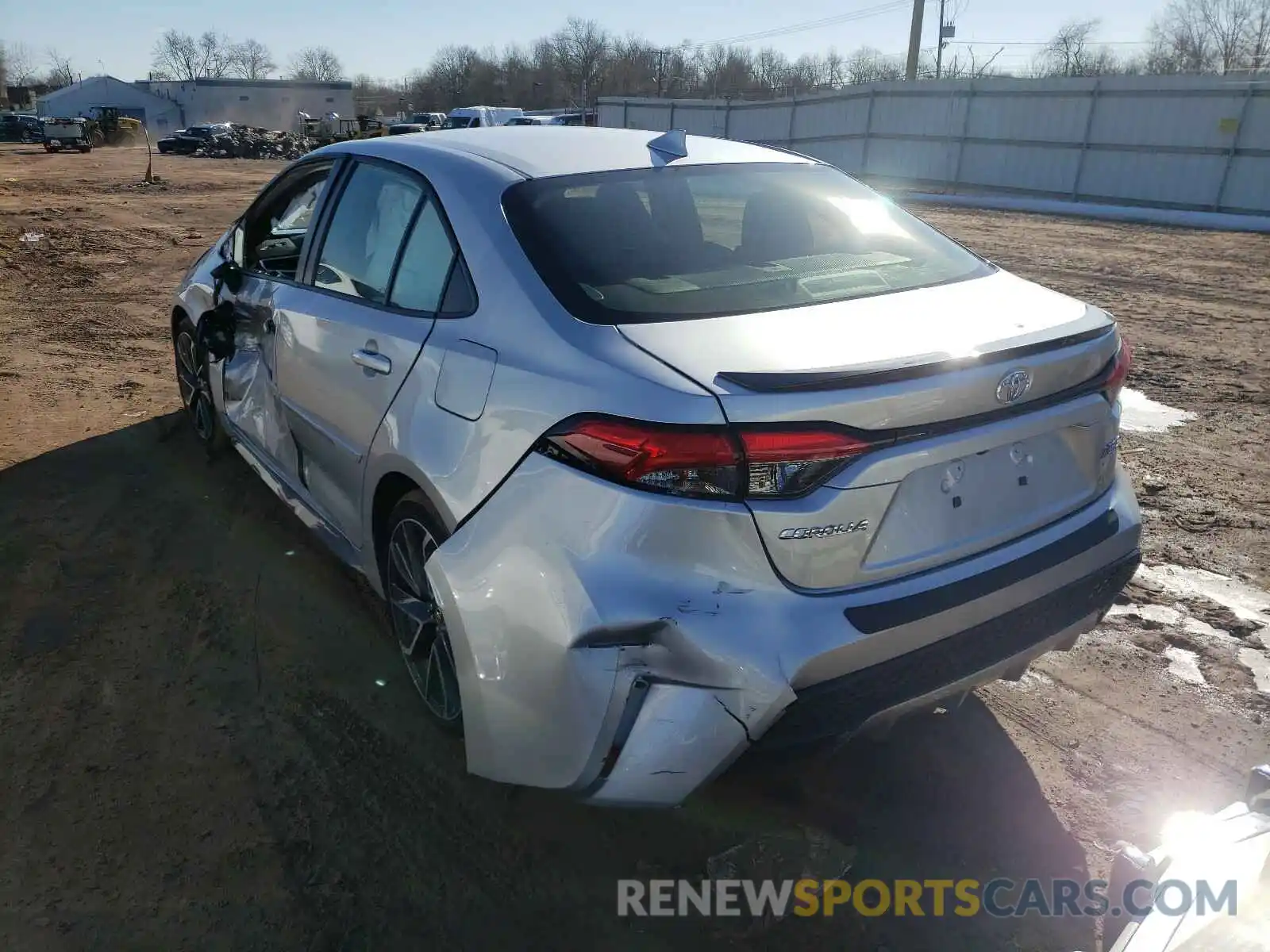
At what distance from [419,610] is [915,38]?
1490 inches

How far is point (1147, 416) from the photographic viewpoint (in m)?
5.80

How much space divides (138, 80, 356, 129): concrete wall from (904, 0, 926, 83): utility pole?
5690cm

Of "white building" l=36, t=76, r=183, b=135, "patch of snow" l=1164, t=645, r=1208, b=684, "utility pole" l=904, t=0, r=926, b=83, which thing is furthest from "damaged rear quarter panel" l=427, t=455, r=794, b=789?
"white building" l=36, t=76, r=183, b=135

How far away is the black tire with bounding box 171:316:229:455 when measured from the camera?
15.9 feet

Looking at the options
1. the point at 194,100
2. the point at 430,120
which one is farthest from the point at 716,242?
the point at 194,100

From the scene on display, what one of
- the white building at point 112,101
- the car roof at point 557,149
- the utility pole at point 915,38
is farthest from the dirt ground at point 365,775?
the white building at point 112,101

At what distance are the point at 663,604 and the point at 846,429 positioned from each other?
1.72 ft

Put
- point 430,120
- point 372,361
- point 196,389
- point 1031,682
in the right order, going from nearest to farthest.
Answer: point 372,361 < point 1031,682 < point 196,389 < point 430,120

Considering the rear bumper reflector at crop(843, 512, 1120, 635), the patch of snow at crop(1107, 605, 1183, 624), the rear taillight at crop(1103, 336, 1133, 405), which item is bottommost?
the patch of snow at crop(1107, 605, 1183, 624)

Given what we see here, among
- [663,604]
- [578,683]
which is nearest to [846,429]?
[663,604]

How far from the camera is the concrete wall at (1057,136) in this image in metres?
19.8

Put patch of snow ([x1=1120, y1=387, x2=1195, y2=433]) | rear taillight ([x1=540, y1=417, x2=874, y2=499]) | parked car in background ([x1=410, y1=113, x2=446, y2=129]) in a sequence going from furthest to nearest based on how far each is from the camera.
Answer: parked car in background ([x1=410, y1=113, x2=446, y2=129]) < patch of snow ([x1=1120, y1=387, x2=1195, y2=433]) < rear taillight ([x1=540, y1=417, x2=874, y2=499])

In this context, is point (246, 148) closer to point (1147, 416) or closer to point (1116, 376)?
point (1147, 416)

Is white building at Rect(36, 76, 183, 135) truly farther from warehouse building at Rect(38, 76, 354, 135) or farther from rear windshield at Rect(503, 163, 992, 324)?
rear windshield at Rect(503, 163, 992, 324)
